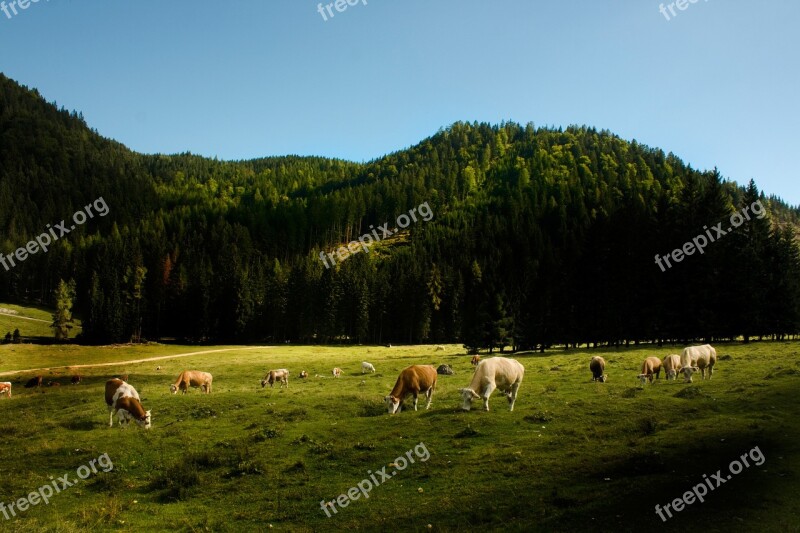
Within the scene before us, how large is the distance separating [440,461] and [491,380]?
6927mm

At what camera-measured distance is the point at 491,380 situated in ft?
72.9

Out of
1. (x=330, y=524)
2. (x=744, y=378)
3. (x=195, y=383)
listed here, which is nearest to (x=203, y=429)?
(x=330, y=524)

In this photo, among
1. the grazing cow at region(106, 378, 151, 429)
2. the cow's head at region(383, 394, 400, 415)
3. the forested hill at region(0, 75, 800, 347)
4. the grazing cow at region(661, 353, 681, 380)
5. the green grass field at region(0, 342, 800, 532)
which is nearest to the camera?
the green grass field at region(0, 342, 800, 532)

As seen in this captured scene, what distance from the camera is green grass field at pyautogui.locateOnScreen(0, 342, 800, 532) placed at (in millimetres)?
12172

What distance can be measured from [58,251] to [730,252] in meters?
184

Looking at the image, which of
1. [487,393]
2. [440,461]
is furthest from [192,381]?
[440,461]

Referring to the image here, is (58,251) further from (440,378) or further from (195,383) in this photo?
(440,378)

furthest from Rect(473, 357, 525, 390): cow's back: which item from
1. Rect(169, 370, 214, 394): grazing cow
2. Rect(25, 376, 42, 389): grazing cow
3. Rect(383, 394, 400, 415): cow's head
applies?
Rect(25, 376, 42, 389): grazing cow

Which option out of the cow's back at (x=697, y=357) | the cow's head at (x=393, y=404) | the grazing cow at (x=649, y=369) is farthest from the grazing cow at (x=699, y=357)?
the cow's head at (x=393, y=404)

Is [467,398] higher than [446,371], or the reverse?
[467,398]

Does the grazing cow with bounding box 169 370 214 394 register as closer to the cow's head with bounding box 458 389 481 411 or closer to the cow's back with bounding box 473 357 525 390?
the cow's head with bounding box 458 389 481 411

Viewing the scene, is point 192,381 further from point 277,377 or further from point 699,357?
point 699,357

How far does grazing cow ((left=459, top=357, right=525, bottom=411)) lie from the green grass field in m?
0.74

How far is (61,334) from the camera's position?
340ft
